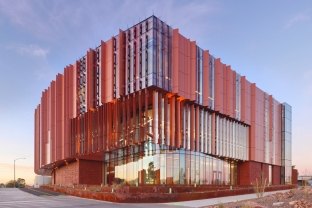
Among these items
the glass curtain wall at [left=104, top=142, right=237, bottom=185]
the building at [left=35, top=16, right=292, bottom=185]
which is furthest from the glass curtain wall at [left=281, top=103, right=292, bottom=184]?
the glass curtain wall at [left=104, top=142, right=237, bottom=185]

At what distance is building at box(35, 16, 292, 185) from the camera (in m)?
37.4

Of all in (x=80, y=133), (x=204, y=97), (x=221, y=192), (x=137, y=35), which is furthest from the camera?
(x=80, y=133)

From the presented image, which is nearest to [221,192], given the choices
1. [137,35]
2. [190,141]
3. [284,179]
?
[190,141]

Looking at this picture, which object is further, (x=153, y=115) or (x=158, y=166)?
(x=158, y=166)

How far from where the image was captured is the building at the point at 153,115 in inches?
1471

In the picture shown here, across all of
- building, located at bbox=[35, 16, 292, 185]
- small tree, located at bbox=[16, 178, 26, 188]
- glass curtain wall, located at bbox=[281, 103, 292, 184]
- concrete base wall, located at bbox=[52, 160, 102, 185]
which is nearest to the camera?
building, located at bbox=[35, 16, 292, 185]

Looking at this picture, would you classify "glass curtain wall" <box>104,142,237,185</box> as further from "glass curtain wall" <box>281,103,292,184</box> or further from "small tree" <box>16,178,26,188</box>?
"small tree" <box>16,178,26,188</box>

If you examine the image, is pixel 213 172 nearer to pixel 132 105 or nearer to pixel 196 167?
pixel 196 167

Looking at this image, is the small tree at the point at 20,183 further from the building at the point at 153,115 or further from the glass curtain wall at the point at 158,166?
the glass curtain wall at the point at 158,166

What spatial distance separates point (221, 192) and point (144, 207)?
46.5ft

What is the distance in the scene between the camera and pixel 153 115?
36.8 m

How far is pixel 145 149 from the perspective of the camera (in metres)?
40.5

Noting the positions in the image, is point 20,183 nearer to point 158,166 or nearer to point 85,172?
point 85,172

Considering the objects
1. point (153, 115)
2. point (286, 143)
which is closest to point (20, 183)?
point (286, 143)
